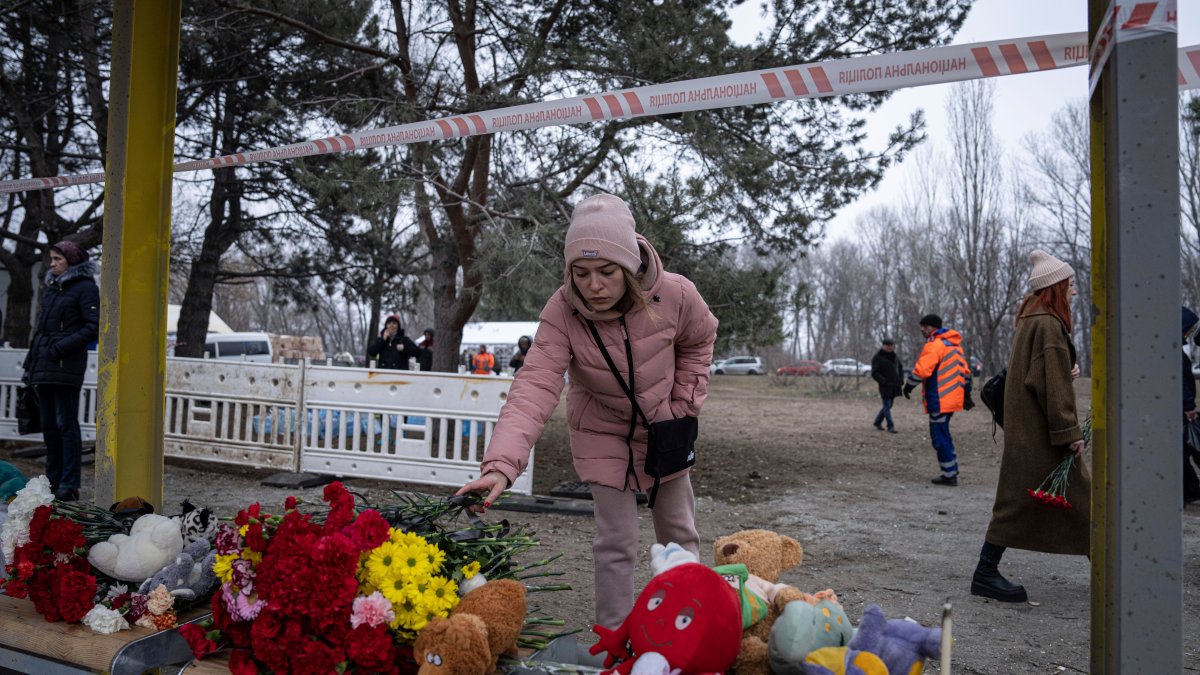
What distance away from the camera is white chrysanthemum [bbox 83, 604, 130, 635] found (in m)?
2.28

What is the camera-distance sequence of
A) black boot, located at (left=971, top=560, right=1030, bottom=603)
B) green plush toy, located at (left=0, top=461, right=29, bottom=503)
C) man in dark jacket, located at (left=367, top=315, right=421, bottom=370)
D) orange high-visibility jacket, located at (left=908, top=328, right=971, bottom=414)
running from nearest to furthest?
green plush toy, located at (left=0, top=461, right=29, bottom=503), black boot, located at (left=971, top=560, right=1030, bottom=603), orange high-visibility jacket, located at (left=908, top=328, right=971, bottom=414), man in dark jacket, located at (left=367, top=315, right=421, bottom=370)

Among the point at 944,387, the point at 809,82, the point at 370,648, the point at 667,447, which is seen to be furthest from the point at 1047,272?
the point at 944,387

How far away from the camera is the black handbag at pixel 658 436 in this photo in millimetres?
2748

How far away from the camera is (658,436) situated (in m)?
2.77

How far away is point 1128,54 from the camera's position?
5.68 ft

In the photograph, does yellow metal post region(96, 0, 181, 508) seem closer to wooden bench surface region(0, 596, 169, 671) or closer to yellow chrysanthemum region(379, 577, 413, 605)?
wooden bench surface region(0, 596, 169, 671)

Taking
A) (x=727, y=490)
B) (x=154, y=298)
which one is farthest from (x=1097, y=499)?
(x=727, y=490)

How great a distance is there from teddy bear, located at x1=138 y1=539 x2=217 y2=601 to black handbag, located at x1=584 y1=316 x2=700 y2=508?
4.37 feet

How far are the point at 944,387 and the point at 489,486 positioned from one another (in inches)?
316

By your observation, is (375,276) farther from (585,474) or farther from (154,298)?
(585,474)

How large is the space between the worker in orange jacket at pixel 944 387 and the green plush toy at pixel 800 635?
303 inches

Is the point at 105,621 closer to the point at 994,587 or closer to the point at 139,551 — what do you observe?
the point at 139,551

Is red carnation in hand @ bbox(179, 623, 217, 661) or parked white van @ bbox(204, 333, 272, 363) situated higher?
parked white van @ bbox(204, 333, 272, 363)

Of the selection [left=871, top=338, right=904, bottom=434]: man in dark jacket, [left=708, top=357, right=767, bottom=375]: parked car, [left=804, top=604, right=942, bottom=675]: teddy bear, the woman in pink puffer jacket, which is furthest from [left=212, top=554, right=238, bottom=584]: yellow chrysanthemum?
[left=708, top=357, right=767, bottom=375]: parked car
